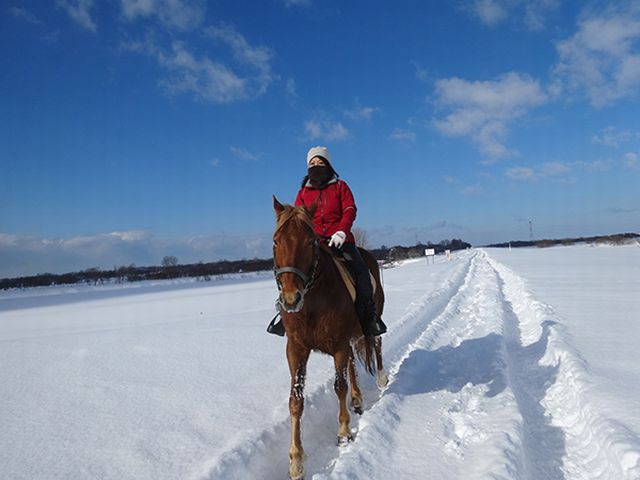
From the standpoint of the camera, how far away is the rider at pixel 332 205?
14.3ft

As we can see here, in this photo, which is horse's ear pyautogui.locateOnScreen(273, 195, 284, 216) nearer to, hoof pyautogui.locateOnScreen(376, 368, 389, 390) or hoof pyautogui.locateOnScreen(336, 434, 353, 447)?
hoof pyautogui.locateOnScreen(336, 434, 353, 447)

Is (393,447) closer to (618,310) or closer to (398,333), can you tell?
(398,333)

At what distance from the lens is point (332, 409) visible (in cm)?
459

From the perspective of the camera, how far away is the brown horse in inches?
124

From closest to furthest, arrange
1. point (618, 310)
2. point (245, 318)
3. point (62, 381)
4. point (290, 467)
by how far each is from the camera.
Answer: point (290, 467) < point (62, 381) < point (618, 310) < point (245, 318)

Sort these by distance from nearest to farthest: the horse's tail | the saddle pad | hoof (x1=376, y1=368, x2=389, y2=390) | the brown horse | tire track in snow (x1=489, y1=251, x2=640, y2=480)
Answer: tire track in snow (x1=489, y1=251, x2=640, y2=480)
the brown horse
the saddle pad
the horse's tail
hoof (x1=376, y1=368, x2=389, y2=390)

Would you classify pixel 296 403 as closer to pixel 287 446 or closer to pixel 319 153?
pixel 287 446

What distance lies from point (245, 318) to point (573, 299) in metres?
8.51

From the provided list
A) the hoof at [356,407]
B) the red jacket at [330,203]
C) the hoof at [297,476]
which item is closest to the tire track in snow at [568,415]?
the hoof at [356,407]

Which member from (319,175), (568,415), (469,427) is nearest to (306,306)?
(319,175)

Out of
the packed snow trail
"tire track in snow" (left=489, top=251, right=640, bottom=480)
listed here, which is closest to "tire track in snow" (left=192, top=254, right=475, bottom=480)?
the packed snow trail

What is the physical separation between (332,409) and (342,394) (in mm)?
881

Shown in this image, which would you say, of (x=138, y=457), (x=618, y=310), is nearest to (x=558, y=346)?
(x=618, y=310)

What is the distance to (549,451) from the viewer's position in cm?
333
